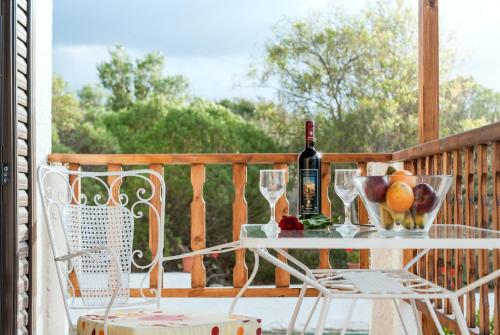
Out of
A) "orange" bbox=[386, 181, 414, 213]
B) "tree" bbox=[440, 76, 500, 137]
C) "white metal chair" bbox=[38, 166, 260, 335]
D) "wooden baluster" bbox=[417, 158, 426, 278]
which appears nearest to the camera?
"orange" bbox=[386, 181, 414, 213]

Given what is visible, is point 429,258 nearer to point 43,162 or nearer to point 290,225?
point 290,225

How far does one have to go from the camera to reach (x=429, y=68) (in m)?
3.57

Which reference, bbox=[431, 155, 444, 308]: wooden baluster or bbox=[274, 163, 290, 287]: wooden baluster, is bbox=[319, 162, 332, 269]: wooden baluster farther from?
bbox=[431, 155, 444, 308]: wooden baluster

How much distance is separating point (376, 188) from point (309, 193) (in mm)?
497

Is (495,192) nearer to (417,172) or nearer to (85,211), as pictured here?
(417,172)

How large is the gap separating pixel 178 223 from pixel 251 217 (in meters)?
0.86

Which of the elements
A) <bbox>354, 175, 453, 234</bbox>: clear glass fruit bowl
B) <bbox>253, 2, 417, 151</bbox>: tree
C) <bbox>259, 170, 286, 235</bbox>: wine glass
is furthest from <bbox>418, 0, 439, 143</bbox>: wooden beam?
<bbox>253, 2, 417, 151</bbox>: tree

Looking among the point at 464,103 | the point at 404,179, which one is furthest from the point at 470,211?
the point at 464,103

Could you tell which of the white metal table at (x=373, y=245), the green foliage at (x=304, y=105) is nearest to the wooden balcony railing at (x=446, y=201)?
the white metal table at (x=373, y=245)

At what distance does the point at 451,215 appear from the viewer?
119 inches

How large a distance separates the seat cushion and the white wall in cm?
104

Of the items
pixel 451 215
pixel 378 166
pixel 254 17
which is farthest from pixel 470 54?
pixel 451 215

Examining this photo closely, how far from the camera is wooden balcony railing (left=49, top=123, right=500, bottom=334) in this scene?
8.25ft

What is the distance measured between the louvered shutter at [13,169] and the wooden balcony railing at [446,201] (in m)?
0.64
